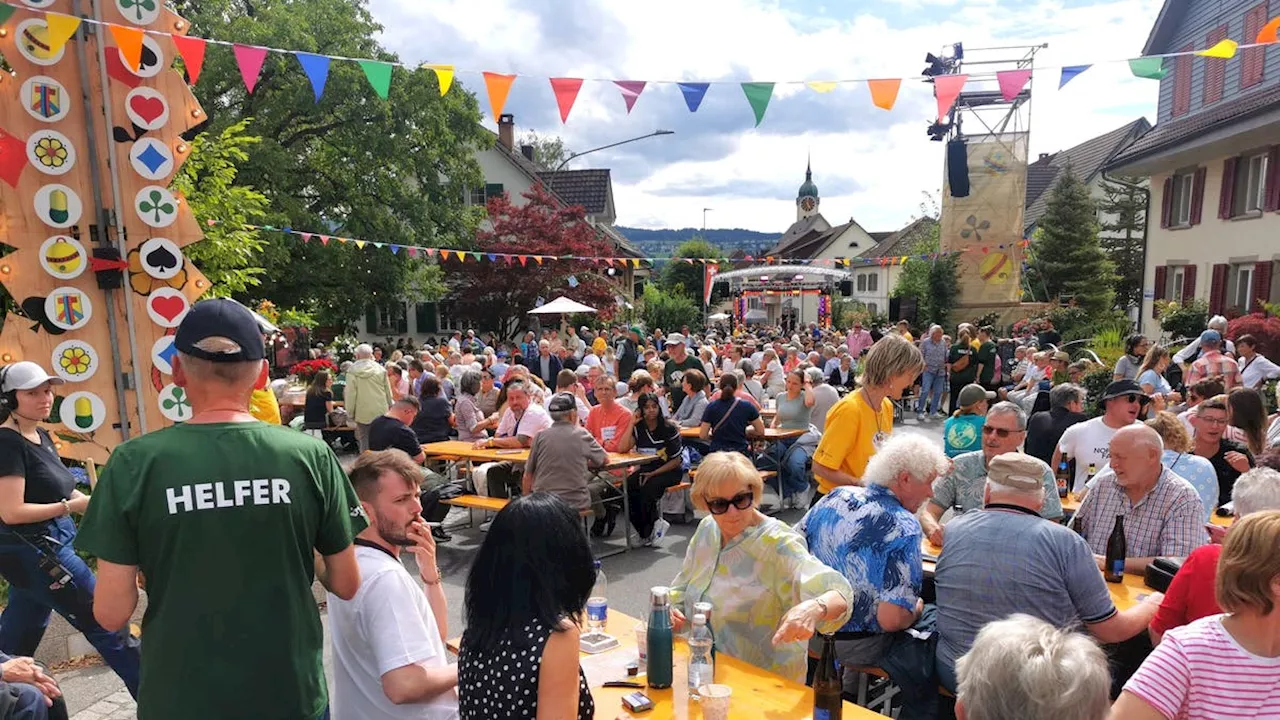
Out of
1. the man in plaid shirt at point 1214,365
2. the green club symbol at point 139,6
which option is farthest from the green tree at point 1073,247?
the green club symbol at point 139,6

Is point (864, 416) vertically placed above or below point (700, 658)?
above

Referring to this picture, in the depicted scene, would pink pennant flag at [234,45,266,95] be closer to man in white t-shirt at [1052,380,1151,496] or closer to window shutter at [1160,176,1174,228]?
man in white t-shirt at [1052,380,1151,496]

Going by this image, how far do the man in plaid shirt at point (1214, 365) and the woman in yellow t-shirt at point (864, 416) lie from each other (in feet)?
17.8

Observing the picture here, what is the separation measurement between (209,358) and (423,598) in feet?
3.13

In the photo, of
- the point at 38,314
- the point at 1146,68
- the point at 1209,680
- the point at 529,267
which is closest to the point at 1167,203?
the point at 1146,68

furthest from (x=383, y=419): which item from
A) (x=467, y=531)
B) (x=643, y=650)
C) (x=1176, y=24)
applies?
(x=1176, y=24)

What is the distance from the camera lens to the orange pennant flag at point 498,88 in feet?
A: 21.0

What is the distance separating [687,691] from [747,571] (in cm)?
→ 63

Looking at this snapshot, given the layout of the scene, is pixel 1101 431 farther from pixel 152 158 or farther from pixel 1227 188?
pixel 1227 188

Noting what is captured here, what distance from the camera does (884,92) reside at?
21.6 feet

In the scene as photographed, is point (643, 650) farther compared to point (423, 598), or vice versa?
point (643, 650)

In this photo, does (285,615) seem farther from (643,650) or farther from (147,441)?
(643,650)

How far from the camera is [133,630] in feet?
14.0

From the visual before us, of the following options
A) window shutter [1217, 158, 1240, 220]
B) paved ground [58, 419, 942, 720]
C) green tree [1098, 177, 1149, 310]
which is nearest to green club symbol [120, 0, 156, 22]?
paved ground [58, 419, 942, 720]
